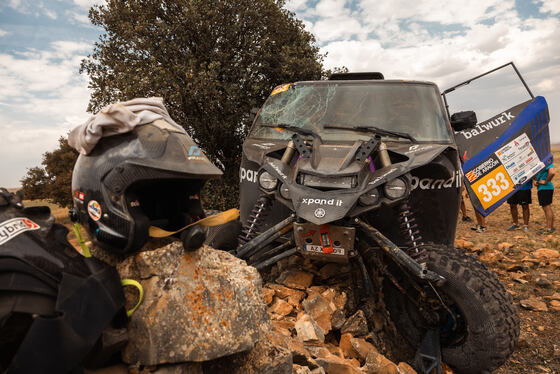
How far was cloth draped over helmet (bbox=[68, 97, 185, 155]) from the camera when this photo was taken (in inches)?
63.5

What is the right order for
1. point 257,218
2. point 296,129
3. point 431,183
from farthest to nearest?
1. point 296,129
2. point 431,183
3. point 257,218

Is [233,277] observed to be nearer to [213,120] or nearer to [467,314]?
[467,314]

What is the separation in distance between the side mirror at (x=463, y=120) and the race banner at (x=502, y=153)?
1.21ft

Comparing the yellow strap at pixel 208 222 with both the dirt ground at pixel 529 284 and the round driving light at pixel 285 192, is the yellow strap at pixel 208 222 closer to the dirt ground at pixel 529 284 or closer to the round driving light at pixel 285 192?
the round driving light at pixel 285 192

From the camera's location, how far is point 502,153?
189 inches

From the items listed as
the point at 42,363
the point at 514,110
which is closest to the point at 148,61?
the point at 514,110

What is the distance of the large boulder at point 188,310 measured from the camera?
1.57 metres

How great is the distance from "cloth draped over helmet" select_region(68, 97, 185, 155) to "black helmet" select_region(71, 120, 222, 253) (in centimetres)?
3

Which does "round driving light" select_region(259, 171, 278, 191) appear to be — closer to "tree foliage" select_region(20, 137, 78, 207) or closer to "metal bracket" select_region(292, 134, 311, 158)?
"metal bracket" select_region(292, 134, 311, 158)

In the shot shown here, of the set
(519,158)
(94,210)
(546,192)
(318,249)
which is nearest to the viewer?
(94,210)

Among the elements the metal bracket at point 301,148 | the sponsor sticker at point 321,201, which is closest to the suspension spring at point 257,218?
the metal bracket at point 301,148

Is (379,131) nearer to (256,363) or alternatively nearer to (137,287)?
(256,363)

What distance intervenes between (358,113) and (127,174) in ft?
8.88

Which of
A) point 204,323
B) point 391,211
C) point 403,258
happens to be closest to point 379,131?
point 391,211
